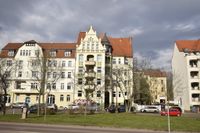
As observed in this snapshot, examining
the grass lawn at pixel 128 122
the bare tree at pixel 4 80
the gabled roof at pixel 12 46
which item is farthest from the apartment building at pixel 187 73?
the gabled roof at pixel 12 46

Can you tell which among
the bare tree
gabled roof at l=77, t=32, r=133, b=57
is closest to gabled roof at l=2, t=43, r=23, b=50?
the bare tree

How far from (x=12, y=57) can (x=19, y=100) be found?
38.2ft

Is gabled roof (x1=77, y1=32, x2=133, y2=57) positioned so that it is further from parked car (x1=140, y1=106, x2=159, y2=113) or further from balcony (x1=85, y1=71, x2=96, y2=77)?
parked car (x1=140, y1=106, x2=159, y2=113)

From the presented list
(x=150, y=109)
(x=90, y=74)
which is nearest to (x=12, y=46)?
(x=90, y=74)

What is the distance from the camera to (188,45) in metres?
77.3

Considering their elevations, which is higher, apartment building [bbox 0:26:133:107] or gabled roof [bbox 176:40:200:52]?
gabled roof [bbox 176:40:200:52]

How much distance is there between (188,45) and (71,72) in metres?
36.4

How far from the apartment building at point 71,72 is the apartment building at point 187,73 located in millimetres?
16845

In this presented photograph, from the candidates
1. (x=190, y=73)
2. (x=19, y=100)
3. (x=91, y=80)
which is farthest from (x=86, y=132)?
(x=190, y=73)

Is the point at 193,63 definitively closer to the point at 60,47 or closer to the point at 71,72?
the point at 71,72

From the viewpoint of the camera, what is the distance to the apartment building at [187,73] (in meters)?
68.3

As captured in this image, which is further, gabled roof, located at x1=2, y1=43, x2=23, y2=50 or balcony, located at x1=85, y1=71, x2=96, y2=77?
gabled roof, located at x1=2, y1=43, x2=23, y2=50

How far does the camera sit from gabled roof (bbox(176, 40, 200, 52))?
2936 inches

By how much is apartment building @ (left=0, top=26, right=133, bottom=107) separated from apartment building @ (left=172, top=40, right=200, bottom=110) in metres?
16.8
